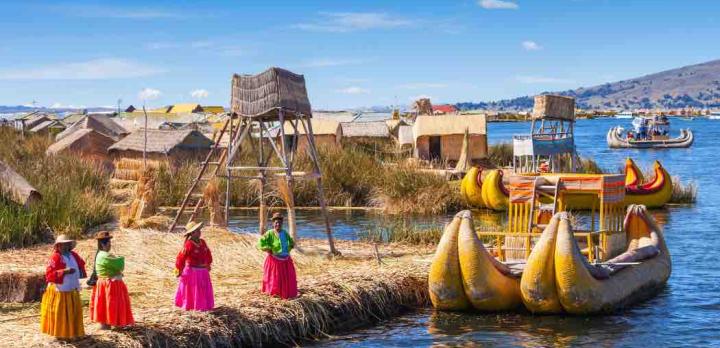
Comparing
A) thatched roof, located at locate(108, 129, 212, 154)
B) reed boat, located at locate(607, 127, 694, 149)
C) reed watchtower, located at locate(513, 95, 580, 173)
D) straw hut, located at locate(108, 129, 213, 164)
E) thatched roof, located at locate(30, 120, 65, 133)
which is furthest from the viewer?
reed boat, located at locate(607, 127, 694, 149)

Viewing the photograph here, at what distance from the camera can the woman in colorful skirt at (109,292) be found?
377 inches

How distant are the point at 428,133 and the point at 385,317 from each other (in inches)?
1027

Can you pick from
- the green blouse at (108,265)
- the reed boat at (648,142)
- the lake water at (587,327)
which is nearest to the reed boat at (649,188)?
the lake water at (587,327)

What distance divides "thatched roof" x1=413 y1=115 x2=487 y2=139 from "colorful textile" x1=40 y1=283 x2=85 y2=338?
98.3 ft

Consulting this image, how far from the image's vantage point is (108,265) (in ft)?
31.3

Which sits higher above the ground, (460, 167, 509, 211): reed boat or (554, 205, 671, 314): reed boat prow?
(460, 167, 509, 211): reed boat

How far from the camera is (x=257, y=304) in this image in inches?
452

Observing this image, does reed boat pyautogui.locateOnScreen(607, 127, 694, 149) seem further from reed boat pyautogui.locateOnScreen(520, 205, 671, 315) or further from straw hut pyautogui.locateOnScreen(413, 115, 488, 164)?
reed boat pyautogui.locateOnScreen(520, 205, 671, 315)

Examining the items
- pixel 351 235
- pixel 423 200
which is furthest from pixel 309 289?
pixel 423 200

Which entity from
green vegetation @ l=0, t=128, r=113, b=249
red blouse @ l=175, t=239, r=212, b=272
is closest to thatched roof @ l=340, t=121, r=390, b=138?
green vegetation @ l=0, t=128, r=113, b=249

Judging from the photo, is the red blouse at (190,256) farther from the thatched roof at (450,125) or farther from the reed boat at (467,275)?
the thatched roof at (450,125)

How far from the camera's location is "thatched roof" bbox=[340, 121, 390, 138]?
43719 mm

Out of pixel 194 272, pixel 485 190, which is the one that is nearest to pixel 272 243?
pixel 194 272

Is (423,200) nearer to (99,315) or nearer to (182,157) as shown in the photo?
(182,157)
